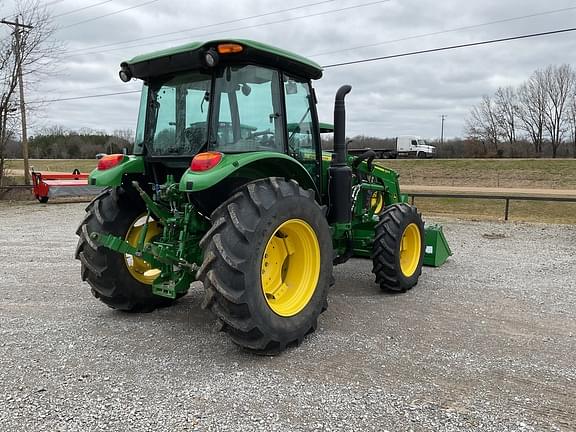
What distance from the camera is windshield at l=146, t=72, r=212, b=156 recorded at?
4.09 m

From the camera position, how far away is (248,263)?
3.50m

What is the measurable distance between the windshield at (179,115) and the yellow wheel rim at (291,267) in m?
1.04

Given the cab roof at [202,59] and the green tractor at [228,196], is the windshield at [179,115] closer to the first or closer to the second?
the green tractor at [228,196]

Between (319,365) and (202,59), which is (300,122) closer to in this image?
(202,59)

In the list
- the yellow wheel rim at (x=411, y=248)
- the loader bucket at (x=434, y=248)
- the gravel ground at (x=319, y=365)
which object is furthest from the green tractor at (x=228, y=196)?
the loader bucket at (x=434, y=248)

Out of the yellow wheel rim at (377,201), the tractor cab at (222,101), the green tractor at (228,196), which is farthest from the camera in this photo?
the yellow wheel rim at (377,201)

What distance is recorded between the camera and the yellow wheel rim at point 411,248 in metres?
5.96

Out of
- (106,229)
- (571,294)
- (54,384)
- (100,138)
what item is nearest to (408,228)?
(571,294)

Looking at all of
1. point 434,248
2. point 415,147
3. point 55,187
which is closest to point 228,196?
point 434,248

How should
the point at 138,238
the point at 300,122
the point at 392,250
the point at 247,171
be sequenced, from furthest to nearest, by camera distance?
the point at 392,250 < the point at 138,238 < the point at 300,122 < the point at 247,171

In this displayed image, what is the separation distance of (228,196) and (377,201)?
3.22 meters

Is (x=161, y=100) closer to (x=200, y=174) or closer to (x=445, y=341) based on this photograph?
(x=200, y=174)

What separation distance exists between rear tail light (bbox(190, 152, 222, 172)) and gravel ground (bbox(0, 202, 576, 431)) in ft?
4.76

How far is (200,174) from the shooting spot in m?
3.46
